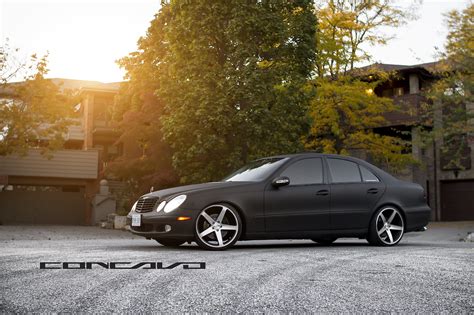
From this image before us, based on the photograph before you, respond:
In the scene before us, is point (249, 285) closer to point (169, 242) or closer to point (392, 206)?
point (169, 242)

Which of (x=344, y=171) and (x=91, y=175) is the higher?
(x=91, y=175)

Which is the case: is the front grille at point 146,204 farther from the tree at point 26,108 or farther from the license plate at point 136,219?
the tree at point 26,108

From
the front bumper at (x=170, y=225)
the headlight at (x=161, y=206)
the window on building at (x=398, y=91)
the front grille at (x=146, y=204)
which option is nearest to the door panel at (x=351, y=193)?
the front bumper at (x=170, y=225)

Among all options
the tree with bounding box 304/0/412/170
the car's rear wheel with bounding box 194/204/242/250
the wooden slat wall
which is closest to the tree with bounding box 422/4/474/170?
the tree with bounding box 304/0/412/170

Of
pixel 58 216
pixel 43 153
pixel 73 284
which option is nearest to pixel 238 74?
pixel 73 284

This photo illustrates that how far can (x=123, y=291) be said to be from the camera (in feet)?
16.5

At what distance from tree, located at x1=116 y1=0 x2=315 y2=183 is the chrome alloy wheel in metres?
8.63

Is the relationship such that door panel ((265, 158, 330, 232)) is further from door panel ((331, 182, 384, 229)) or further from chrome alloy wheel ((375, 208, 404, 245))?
chrome alloy wheel ((375, 208, 404, 245))

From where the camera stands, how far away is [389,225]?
34.0 ft

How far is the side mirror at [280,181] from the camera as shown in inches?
374

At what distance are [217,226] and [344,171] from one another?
2.50m

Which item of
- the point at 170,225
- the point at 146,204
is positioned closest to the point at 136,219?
the point at 146,204

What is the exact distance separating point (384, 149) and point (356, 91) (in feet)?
11.3

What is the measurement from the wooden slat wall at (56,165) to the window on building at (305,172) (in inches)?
1018
